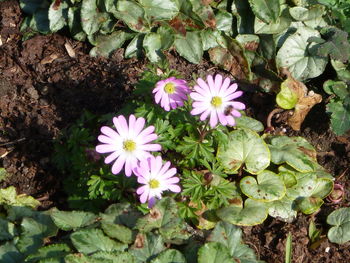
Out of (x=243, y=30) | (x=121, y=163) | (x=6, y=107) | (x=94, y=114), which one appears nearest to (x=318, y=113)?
(x=243, y=30)

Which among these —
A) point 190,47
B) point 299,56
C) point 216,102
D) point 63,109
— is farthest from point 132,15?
point 216,102

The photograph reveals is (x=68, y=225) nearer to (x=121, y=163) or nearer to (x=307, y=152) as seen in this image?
(x=121, y=163)

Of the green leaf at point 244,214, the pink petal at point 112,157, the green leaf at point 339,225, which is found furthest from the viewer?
the green leaf at point 339,225

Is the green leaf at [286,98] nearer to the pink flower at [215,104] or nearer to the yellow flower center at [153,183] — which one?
the pink flower at [215,104]

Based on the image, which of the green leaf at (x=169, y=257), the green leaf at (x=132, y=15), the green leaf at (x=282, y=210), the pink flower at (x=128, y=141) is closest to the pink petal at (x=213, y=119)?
the pink flower at (x=128, y=141)

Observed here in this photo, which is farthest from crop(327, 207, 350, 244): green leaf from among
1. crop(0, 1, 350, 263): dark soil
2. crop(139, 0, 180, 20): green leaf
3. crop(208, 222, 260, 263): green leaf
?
crop(139, 0, 180, 20): green leaf

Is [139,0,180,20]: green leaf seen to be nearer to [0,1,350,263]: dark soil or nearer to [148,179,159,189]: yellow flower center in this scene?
[0,1,350,263]: dark soil

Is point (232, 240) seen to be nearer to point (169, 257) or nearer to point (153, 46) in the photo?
point (169, 257)
